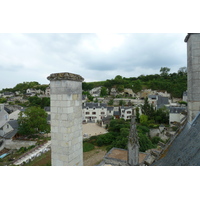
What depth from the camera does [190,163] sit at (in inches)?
113

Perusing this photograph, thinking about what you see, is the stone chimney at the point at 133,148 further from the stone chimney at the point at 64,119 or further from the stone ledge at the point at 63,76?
the stone ledge at the point at 63,76

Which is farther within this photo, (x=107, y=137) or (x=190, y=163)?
(x=107, y=137)

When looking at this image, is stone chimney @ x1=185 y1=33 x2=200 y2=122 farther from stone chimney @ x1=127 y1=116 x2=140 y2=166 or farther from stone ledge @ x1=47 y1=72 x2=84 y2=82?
stone ledge @ x1=47 y1=72 x2=84 y2=82

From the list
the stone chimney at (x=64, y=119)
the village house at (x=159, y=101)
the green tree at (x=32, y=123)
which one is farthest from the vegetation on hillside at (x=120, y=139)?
the stone chimney at (x=64, y=119)

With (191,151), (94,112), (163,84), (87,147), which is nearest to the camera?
(191,151)

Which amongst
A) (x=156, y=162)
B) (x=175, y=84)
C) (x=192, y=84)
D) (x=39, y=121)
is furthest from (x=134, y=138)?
(x=175, y=84)

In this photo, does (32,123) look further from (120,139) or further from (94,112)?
(94,112)

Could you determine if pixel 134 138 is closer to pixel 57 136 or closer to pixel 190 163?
pixel 190 163

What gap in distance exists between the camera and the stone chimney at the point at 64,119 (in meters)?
2.85

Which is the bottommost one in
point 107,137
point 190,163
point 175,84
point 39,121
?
point 107,137

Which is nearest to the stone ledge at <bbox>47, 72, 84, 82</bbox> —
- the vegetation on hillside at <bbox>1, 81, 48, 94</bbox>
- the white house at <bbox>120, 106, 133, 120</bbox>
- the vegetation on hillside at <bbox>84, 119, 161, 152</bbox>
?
the vegetation on hillside at <bbox>84, 119, 161, 152</bbox>

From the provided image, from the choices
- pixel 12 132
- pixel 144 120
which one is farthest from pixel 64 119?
pixel 144 120

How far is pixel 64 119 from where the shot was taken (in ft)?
9.39

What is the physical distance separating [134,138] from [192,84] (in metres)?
2.31
